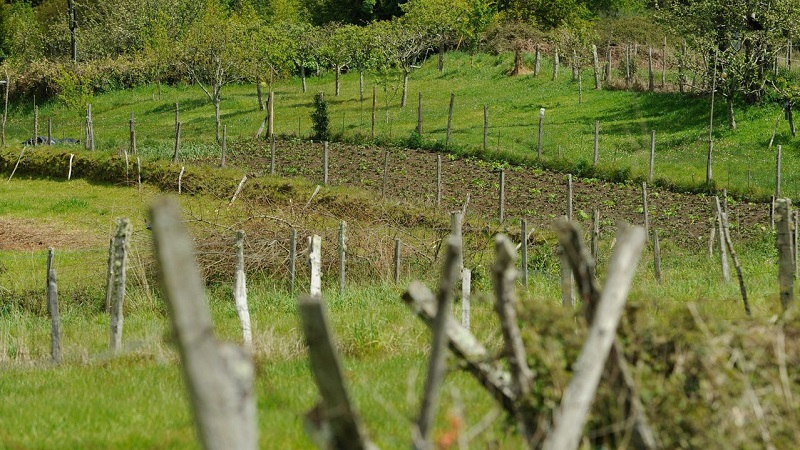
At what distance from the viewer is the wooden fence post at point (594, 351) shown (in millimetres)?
4334

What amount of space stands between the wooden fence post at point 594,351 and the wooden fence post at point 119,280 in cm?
850

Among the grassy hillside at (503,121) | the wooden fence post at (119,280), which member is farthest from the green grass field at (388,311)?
the wooden fence post at (119,280)

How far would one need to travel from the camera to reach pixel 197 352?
3.46 metres

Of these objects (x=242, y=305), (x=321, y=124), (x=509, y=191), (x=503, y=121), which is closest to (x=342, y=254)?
(x=242, y=305)

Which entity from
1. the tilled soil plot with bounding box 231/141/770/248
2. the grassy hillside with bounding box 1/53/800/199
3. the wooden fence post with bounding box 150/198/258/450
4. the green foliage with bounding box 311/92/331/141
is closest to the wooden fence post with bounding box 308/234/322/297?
the wooden fence post with bounding box 150/198/258/450

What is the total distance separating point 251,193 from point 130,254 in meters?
11.1

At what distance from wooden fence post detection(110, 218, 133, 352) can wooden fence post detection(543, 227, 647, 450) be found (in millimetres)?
8501

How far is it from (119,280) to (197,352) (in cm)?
1038

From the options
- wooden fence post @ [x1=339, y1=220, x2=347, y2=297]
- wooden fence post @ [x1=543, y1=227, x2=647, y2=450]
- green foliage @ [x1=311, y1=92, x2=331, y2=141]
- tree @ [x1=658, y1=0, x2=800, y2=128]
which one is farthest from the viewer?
green foliage @ [x1=311, y1=92, x2=331, y2=141]

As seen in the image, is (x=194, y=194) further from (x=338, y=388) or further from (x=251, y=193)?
(x=338, y=388)

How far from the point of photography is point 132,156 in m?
33.9

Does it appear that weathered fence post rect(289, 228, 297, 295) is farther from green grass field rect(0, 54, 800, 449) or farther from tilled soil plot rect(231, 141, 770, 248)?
tilled soil plot rect(231, 141, 770, 248)

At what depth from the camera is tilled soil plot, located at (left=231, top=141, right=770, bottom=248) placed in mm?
26406

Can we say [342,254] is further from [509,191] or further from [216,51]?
[216,51]
